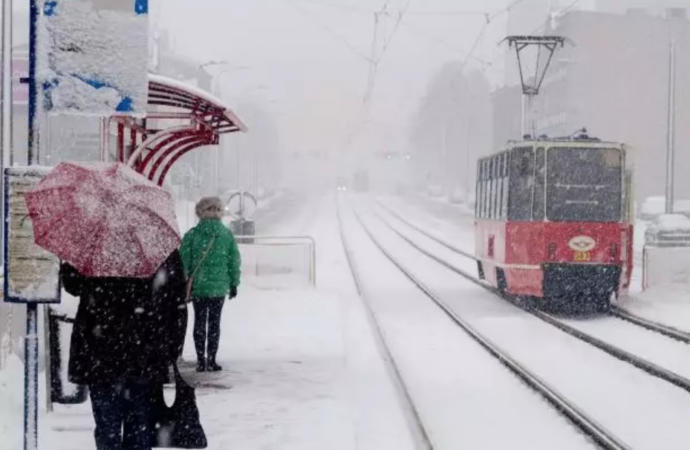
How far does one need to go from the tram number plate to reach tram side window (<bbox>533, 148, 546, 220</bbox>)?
837 millimetres

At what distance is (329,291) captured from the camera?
20969 millimetres

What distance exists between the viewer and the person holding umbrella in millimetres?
5500

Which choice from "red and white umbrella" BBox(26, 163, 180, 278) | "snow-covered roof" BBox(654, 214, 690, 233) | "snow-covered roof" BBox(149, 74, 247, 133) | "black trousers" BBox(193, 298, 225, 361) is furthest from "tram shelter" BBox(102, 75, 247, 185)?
"snow-covered roof" BBox(654, 214, 690, 233)

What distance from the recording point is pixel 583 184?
17.2 metres

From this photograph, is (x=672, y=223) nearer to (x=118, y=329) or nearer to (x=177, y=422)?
(x=177, y=422)

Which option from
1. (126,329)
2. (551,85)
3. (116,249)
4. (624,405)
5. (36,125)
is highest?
(551,85)

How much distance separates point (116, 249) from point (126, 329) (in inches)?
16.8

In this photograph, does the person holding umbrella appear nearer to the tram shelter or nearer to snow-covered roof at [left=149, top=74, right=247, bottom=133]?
the tram shelter

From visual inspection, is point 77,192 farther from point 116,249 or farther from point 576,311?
point 576,311

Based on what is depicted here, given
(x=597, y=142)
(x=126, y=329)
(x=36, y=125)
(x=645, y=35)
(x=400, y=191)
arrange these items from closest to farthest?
(x=126, y=329) → (x=36, y=125) → (x=597, y=142) → (x=645, y=35) → (x=400, y=191)

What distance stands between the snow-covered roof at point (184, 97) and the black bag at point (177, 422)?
4096mm

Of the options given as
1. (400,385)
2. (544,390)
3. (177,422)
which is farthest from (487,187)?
(177,422)

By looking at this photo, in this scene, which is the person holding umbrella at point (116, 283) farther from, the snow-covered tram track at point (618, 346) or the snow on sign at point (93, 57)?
the snow-covered tram track at point (618, 346)

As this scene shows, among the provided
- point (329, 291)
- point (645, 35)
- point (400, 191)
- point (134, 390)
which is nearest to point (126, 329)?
point (134, 390)
